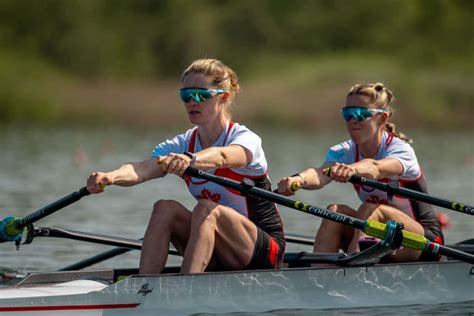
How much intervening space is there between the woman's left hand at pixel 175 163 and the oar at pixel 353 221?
0.75 ft

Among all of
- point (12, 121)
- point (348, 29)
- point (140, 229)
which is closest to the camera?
point (140, 229)

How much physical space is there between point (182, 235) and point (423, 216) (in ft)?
7.21

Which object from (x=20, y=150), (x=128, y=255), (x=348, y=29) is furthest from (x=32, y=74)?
(x=128, y=255)

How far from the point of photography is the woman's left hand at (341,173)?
9062 millimetres

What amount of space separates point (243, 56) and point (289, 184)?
62123mm

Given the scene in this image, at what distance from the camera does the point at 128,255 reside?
12.8m

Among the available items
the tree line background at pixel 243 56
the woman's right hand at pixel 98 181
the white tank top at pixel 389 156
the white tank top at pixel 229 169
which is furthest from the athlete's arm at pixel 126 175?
the tree line background at pixel 243 56

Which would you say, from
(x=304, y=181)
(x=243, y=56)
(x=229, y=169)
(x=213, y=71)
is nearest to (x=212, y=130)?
(x=229, y=169)

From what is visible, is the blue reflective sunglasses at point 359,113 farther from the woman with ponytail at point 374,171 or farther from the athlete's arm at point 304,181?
the athlete's arm at point 304,181

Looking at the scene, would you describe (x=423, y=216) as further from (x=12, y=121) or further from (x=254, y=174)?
(x=12, y=121)

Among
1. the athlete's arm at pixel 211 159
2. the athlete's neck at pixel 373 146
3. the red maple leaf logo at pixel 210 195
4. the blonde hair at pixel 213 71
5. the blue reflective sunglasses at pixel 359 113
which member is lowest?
the red maple leaf logo at pixel 210 195

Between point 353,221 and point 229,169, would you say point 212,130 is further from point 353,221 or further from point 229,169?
point 353,221

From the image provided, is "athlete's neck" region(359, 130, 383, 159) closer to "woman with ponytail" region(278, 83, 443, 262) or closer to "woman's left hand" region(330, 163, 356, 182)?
"woman with ponytail" region(278, 83, 443, 262)

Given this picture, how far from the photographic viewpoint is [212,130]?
8.65m
